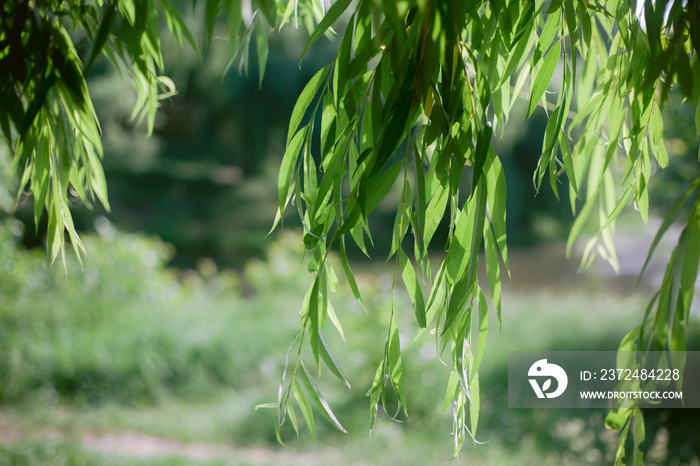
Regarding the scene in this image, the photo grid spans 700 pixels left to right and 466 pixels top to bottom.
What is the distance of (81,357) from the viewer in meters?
3.36

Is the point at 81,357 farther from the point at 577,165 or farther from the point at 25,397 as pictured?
the point at 577,165

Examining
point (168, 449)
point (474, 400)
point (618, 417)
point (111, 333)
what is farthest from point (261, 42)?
point (111, 333)

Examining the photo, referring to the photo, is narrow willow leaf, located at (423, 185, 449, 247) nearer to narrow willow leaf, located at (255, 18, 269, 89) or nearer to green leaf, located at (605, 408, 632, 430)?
green leaf, located at (605, 408, 632, 430)

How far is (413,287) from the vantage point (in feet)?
2.77

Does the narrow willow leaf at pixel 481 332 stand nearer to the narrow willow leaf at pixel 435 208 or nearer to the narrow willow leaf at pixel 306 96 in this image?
the narrow willow leaf at pixel 435 208

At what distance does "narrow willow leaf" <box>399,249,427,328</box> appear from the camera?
2.56ft

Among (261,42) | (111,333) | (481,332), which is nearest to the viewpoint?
(481,332)

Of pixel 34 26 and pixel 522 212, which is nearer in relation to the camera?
pixel 34 26

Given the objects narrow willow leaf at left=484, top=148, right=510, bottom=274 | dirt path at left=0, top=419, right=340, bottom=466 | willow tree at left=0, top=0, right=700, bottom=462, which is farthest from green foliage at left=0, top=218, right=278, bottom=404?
narrow willow leaf at left=484, top=148, right=510, bottom=274

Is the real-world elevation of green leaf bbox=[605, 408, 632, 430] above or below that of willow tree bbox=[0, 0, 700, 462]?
below

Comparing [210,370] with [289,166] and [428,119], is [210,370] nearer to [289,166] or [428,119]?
[289,166]

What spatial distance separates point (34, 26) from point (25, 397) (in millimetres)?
A: 2661

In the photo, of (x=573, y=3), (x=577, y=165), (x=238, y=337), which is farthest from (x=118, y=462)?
(x=573, y=3)

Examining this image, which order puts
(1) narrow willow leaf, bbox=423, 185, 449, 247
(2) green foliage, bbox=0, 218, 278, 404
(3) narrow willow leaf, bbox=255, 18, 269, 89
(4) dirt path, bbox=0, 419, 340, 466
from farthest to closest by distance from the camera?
(2) green foliage, bbox=0, 218, 278, 404, (4) dirt path, bbox=0, 419, 340, 466, (3) narrow willow leaf, bbox=255, 18, 269, 89, (1) narrow willow leaf, bbox=423, 185, 449, 247
